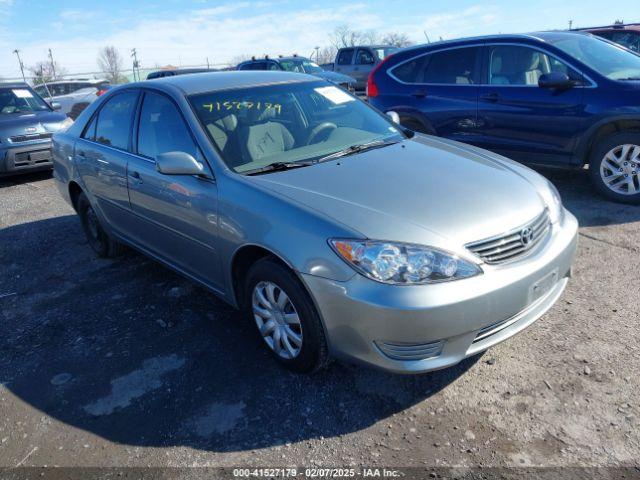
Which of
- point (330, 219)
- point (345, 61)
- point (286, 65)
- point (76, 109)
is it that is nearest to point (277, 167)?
point (330, 219)

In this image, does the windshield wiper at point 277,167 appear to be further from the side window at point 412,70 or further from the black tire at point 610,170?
the side window at point 412,70

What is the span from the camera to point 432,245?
2.45 metres

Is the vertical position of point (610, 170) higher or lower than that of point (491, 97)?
lower

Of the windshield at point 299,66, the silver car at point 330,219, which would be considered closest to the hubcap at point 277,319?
the silver car at point 330,219

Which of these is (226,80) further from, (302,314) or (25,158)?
(25,158)

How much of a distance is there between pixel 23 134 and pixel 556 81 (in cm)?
797

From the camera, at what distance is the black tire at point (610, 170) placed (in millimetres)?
5125

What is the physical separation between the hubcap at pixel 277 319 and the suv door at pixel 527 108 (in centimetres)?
401

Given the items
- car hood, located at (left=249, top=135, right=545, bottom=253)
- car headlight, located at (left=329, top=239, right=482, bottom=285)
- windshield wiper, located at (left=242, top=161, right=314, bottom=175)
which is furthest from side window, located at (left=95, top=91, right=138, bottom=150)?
car headlight, located at (left=329, top=239, right=482, bottom=285)

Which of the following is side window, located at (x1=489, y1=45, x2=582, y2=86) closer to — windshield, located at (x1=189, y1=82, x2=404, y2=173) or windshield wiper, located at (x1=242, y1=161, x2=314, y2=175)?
windshield, located at (x1=189, y1=82, x2=404, y2=173)

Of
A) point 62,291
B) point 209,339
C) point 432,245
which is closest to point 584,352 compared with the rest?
point 432,245

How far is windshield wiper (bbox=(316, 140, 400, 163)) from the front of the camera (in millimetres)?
3370

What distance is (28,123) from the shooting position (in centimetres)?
870

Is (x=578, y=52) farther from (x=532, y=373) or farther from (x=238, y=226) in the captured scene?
(x=238, y=226)
